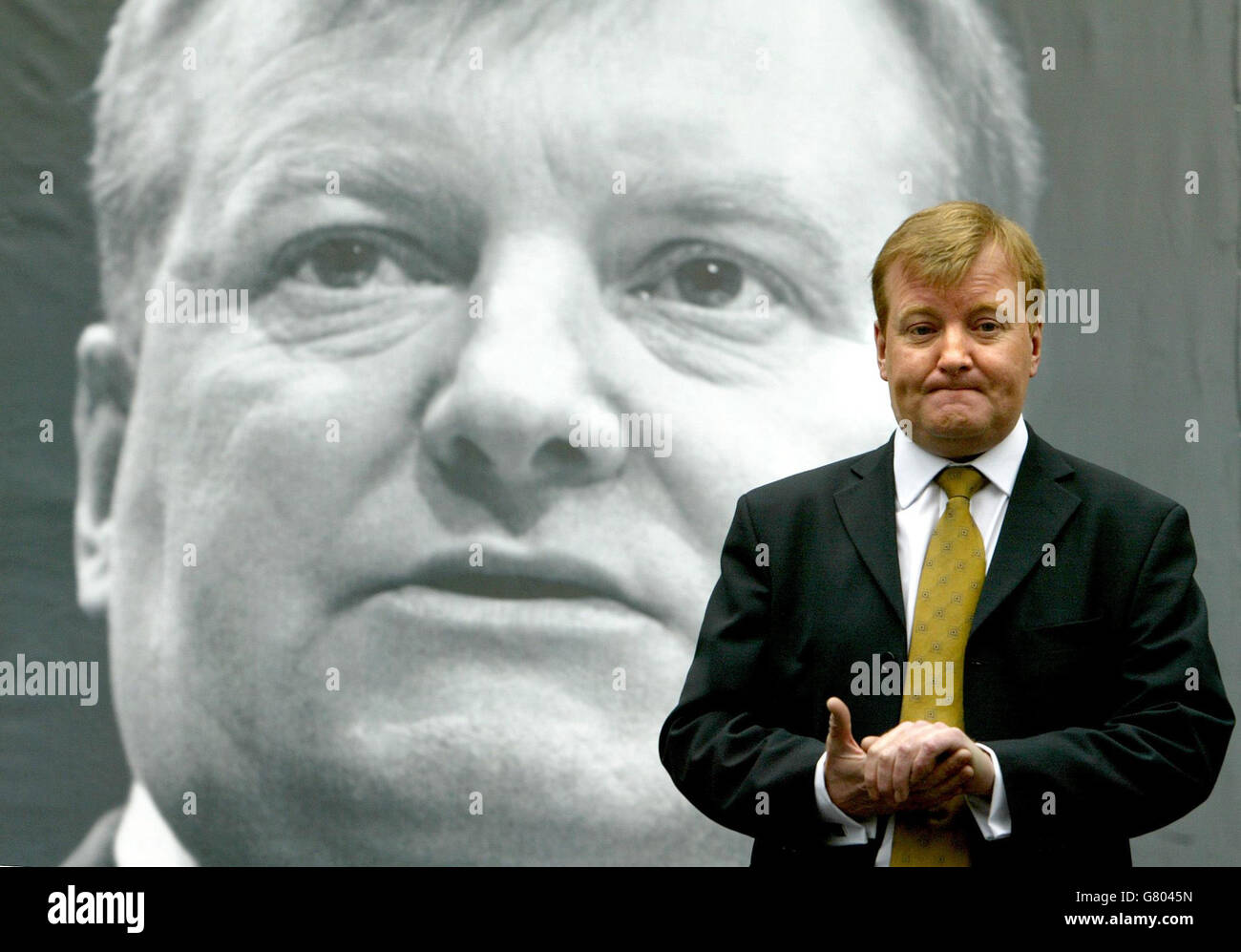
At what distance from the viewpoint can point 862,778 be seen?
1.36 m

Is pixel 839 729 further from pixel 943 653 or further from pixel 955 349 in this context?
pixel 955 349

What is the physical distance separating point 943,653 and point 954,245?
1.41ft

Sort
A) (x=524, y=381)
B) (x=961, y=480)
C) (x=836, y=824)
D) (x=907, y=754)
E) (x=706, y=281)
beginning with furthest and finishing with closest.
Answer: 1. (x=706, y=281)
2. (x=524, y=381)
3. (x=961, y=480)
4. (x=836, y=824)
5. (x=907, y=754)

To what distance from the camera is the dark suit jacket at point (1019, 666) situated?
1.40m

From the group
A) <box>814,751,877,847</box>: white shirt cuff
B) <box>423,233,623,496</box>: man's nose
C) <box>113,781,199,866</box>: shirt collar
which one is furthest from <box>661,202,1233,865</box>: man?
<box>113,781,199,866</box>: shirt collar

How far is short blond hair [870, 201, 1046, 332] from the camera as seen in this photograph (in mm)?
1501

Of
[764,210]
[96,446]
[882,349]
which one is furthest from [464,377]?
[882,349]

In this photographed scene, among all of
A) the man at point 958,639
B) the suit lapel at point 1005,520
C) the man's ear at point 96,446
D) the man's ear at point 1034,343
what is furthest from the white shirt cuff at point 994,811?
the man's ear at point 96,446

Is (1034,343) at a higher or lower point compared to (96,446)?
lower

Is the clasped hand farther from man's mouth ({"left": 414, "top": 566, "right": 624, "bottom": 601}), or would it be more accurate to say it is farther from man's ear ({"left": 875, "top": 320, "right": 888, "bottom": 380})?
man's mouth ({"left": 414, "top": 566, "right": 624, "bottom": 601})

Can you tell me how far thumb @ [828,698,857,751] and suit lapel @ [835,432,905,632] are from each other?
0.17m

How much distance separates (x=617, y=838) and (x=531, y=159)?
158cm

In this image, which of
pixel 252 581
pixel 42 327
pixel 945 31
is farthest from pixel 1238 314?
pixel 42 327

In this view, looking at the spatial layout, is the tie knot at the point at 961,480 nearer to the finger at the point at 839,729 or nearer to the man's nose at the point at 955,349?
the man's nose at the point at 955,349
